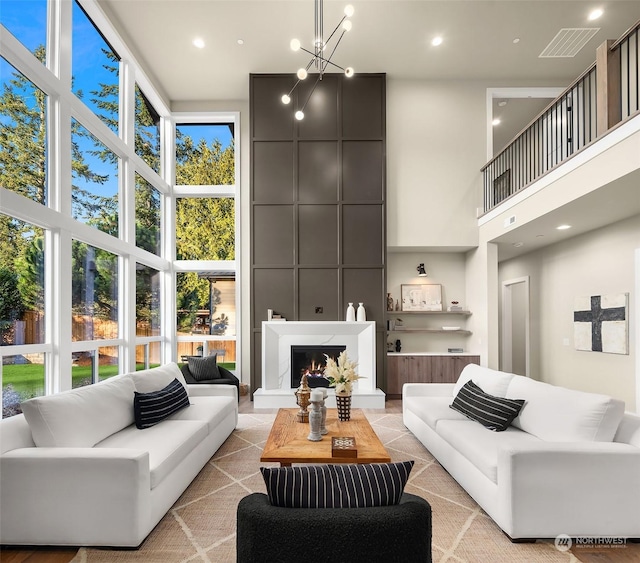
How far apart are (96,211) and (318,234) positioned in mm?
3216

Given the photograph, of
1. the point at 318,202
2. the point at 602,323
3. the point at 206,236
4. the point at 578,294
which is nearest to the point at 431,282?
the point at 578,294

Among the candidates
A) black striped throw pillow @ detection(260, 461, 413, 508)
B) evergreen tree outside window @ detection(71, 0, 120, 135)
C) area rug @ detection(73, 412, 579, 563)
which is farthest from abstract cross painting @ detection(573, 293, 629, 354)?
evergreen tree outside window @ detection(71, 0, 120, 135)

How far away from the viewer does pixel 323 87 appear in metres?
6.72

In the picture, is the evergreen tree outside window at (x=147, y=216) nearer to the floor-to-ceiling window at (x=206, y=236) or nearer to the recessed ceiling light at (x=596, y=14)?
the floor-to-ceiling window at (x=206, y=236)

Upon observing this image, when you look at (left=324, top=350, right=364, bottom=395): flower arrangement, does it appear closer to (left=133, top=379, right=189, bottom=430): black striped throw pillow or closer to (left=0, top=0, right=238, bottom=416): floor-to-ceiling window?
(left=133, top=379, right=189, bottom=430): black striped throw pillow

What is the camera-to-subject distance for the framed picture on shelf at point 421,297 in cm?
718

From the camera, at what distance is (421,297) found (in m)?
7.22

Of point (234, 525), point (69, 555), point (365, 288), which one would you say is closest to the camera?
point (69, 555)

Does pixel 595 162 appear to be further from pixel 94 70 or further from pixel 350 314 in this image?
pixel 94 70

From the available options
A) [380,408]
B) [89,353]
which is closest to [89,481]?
[89,353]

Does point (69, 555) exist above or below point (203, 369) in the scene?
below

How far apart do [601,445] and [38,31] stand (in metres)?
5.49

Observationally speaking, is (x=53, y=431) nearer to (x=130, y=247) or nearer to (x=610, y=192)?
(x=130, y=247)

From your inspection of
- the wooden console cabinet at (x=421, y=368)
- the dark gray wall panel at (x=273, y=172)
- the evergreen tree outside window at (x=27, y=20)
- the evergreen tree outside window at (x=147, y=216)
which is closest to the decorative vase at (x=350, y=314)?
the wooden console cabinet at (x=421, y=368)
